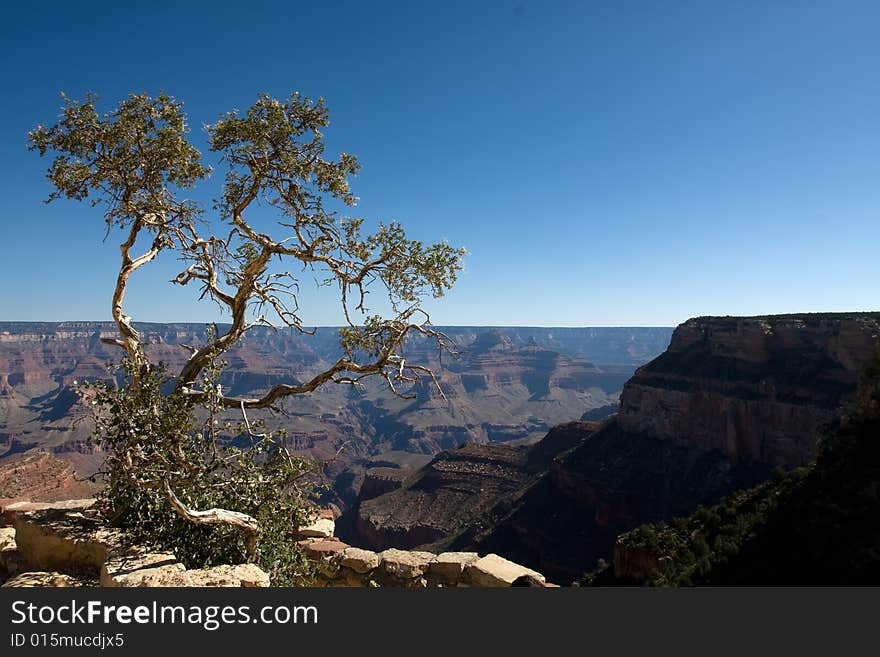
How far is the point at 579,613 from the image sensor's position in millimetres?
5105

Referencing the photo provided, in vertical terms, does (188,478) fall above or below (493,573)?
above

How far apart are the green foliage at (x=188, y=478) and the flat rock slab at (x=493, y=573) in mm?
3434

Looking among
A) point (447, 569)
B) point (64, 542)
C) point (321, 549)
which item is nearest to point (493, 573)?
point (447, 569)

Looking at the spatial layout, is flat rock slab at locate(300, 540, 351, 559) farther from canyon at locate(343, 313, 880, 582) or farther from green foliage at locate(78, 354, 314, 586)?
canyon at locate(343, 313, 880, 582)

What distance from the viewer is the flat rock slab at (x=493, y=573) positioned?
10094 mm

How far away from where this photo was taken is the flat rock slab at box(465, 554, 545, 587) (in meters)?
10.1

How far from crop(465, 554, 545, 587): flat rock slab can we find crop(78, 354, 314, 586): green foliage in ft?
11.3

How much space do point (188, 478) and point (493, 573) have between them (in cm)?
614

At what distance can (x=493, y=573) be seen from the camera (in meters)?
10.2

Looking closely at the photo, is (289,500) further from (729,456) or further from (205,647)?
(729,456)

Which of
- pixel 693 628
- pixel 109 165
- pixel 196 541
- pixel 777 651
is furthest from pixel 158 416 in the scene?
pixel 777 651

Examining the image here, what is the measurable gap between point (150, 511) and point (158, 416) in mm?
1454

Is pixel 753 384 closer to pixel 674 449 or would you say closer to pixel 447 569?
pixel 674 449

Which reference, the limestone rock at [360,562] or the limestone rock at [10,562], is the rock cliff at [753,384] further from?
the limestone rock at [10,562]
